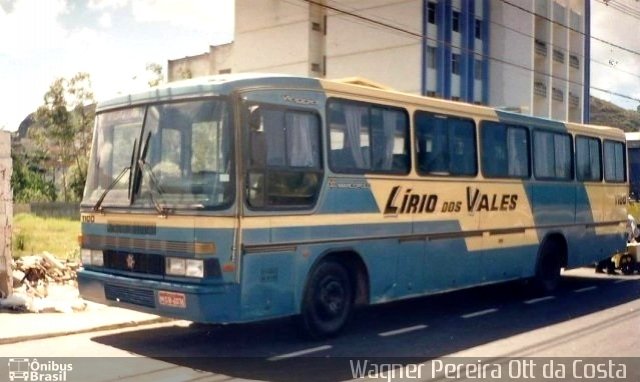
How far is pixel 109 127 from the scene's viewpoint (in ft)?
31.0

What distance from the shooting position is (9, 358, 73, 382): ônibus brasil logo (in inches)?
293

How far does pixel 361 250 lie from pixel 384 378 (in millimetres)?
2421

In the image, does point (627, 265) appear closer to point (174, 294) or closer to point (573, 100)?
point (174, 294)

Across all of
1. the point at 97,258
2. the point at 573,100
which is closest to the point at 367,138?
A: the point at 97,258

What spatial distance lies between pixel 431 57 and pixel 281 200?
36.3 m

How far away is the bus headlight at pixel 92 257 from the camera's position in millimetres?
9219

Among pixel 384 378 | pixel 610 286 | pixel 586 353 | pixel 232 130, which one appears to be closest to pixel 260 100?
pixel 232 130

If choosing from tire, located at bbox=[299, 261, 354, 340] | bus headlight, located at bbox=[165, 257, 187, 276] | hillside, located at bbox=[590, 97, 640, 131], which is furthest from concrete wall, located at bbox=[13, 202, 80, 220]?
hillside, located at bbox=[590, 97, 640, 131]

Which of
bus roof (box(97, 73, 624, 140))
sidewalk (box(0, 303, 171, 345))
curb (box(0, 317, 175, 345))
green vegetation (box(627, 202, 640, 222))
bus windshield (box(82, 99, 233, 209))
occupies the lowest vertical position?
curb (box(0, 317, 175, 345))

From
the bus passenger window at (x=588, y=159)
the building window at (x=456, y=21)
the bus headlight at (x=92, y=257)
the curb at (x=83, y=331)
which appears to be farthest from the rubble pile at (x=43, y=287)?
the building window at (x=456, y=21)

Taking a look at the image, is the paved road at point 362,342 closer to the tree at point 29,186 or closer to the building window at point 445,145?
the building window at point 445,145

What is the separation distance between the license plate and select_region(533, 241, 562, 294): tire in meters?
7.59

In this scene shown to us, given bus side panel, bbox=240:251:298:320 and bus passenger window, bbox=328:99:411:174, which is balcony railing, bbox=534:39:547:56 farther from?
bus side panel, bbox=240:251:298:320

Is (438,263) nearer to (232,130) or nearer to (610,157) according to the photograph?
(232,130)
